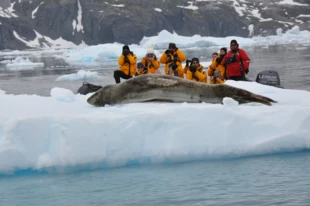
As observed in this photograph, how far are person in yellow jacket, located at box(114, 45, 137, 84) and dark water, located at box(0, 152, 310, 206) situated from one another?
238 inches

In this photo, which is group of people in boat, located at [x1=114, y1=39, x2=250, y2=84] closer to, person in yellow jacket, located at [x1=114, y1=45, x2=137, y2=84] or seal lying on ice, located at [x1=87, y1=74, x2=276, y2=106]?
person in yellow jacket, located at [x1=114, y1=45, x2=137, y2=84]

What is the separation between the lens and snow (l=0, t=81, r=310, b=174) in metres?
5.07

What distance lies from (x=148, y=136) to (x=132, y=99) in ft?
4.17

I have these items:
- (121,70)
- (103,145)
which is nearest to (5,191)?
(103,145)

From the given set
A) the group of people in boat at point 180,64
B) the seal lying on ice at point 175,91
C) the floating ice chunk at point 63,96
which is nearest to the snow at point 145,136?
the seal lying on ice at point 175,91

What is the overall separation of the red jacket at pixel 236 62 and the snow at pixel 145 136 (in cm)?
497

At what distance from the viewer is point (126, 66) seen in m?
11.1

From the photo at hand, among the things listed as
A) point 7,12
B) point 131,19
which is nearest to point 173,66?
→ point 131,19

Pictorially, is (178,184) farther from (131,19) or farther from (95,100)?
(131,19)

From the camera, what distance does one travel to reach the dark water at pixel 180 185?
4047 millimetres

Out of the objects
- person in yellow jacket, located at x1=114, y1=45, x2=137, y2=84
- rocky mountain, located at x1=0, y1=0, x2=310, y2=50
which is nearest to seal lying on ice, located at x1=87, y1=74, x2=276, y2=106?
person in yellow jacket, located at x1=114, y1=45, x2=137, y2=84

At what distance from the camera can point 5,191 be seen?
15.4 feet

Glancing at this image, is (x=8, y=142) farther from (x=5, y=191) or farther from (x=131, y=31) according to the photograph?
(x=131, y=31)

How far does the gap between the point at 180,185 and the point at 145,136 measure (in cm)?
91
